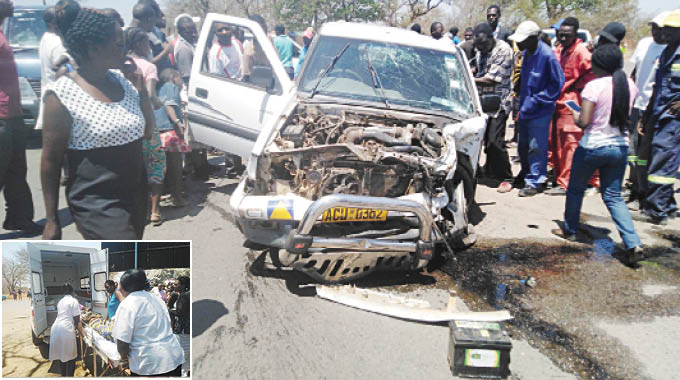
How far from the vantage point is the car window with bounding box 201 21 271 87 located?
596 cm

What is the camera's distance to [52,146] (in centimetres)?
238

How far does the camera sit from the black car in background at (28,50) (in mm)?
8398

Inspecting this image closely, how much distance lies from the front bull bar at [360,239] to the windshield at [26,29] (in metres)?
8.64

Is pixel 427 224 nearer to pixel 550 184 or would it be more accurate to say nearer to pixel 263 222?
pixel 263 222

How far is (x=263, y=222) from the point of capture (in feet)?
12.4

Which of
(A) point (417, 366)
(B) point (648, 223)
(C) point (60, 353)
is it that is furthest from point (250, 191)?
(B) point (648, 223)

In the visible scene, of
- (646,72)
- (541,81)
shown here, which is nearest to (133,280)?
(541,81)

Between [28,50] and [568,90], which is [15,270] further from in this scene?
[28,50]

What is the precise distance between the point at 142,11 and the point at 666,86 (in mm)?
6898

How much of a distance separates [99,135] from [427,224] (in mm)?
2267

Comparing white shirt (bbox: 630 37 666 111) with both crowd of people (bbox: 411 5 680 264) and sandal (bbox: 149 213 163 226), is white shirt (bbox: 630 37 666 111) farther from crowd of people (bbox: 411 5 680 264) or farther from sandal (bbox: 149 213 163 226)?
sandal (bbox: 149 213 163 226)

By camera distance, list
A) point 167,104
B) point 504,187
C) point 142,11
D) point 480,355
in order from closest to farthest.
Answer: point 480,355
point 167,104
point 504,187
point 142,11

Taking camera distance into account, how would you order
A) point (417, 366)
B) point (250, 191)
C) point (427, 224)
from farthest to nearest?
point (250, 191) → point (427, 224) → point (417, 366)

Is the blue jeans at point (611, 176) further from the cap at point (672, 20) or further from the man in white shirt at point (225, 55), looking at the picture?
the man in white shirt at point (225, 55)
